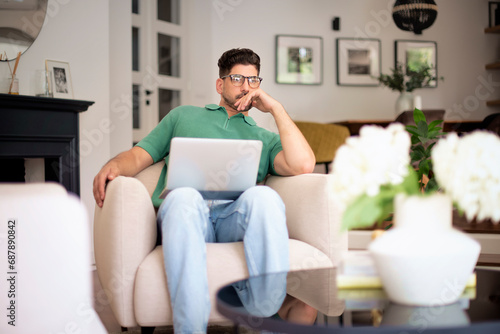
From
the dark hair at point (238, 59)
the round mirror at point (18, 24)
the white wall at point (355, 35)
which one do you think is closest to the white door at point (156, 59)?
the white wall at point (355, 35)

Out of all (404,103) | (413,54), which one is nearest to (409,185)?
(404,103)

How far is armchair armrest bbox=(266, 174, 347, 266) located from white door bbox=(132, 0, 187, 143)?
3.20 meters

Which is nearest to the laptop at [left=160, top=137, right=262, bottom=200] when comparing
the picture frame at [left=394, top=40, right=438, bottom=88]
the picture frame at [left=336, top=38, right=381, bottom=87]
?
the picture frame at [left=336, top=38, right=381, bottom=87]

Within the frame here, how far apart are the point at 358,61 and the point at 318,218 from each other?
14.4 feet

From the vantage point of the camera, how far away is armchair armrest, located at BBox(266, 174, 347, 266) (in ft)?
5.80

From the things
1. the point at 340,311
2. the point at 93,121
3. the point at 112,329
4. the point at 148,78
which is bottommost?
the point at 112,329

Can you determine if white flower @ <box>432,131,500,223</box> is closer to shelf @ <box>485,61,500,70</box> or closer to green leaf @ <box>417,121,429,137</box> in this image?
green leaf @ <box>417,121,429,137</box>

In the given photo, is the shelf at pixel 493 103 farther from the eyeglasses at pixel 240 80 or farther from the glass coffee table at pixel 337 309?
the glass coffee table at pixel 337 309

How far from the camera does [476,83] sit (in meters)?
6.04

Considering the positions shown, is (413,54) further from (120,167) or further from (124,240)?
(124,240)

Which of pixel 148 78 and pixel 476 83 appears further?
pixel 476 83

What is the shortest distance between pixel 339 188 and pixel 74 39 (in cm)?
272

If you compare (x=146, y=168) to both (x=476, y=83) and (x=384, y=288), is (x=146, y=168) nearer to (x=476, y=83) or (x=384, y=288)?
(x=384, y=288)

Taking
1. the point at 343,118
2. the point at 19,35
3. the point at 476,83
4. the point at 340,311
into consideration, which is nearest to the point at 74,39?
the point at 19,35
